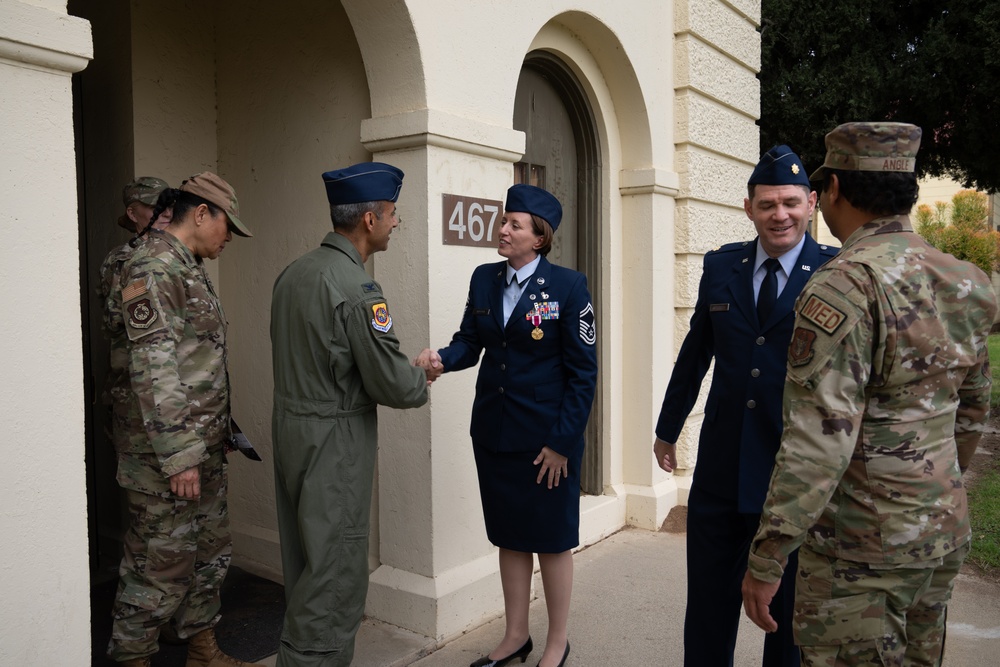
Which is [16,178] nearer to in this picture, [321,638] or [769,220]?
[321,638]

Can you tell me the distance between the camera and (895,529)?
1861 mm

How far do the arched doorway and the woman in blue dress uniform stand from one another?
1.59 meters

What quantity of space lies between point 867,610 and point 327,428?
63.9 inches

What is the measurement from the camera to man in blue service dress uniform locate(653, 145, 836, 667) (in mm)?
2570

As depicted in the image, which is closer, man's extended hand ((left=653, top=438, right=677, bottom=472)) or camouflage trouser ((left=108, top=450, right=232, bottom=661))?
camouflage trouser ((left=108, top=450, right=232, bottom=661))

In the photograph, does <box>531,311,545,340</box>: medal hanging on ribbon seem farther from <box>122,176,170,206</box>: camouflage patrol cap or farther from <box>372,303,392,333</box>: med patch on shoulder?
<box>122,176,170,206</box>: camouflage patrol cap

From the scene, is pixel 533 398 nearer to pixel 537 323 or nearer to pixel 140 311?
pixel 537 323

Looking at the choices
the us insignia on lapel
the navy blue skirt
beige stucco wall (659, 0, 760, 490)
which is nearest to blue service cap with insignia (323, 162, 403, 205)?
the us insignia on lapel

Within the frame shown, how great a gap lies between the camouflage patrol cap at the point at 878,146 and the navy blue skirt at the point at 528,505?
1.58 m

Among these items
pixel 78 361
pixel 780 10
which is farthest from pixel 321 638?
pixel 780 10

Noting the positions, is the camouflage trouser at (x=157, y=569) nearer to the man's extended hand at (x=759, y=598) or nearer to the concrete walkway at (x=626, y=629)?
the concrete walkway at (x=626, y=629)

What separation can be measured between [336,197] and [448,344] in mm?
1068

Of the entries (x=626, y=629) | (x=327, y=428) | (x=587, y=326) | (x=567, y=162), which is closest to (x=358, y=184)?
(x=327, y=428)

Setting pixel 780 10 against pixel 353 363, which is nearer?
pixel 353 363
